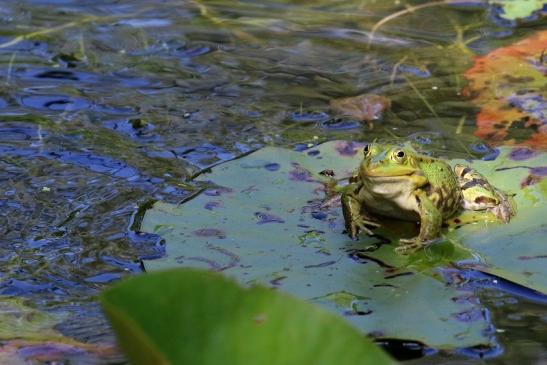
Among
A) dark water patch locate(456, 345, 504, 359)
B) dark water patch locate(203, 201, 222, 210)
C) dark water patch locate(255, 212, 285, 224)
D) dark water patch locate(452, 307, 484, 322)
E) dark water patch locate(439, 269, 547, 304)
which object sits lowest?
dark water patch locate(456, 345, 504, 359)

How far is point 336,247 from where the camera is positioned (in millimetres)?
2506

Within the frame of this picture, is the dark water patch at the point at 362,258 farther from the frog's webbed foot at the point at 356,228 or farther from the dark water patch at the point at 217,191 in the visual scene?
the dark water patch at the point at 217,191

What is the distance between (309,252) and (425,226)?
1.10ft

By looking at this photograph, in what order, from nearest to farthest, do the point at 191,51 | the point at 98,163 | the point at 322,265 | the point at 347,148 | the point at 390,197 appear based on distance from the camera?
the point at 322,265 < the point at 390,197 < the point at 347,148 < the point at 98,163 < the point at 191,51

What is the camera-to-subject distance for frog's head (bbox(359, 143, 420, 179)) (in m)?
2.55

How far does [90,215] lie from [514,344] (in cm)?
142

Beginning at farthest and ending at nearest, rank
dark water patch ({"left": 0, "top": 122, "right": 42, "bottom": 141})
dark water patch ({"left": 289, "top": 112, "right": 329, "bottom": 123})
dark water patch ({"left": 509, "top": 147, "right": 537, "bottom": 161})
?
1. dark water patch ({"left": 289, "top": 112, "right": 329, "bottom": 123})
2. dark water patch ({"left": 0, "top": 122, "right": 42, "bottom": 141})
3. dark water patch ({"left": 509, "top": 147, "right": 537, "bottom": 161})

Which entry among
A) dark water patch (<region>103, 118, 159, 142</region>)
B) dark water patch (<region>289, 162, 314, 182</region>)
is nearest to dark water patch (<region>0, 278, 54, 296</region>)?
dark water patch (<region>289, 162, 314, 182</region>)

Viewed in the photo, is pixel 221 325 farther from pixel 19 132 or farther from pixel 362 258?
pixel 19 132

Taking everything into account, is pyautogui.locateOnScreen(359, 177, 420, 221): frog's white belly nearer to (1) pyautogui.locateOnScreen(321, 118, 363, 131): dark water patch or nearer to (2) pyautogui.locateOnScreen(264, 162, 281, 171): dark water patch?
(2) pyautogui.locateOnScreen(264, 162, 281, 171): dark water patch

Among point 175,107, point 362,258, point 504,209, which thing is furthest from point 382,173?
point 175,107

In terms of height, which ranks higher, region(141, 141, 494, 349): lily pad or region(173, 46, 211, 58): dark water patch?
region(173, 46, 211, 58): dark water patch

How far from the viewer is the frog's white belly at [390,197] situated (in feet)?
8.46

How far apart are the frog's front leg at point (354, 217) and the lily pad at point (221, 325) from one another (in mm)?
1260
